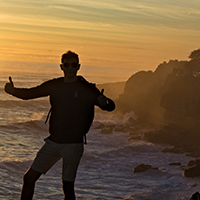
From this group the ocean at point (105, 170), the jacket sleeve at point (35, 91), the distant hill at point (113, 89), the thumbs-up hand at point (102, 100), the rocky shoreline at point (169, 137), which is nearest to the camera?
the thumbs-up hand at point (102, 100)

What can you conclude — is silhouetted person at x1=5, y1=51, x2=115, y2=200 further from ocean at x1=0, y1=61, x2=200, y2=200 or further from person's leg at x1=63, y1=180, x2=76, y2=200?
ocean at x1=0, y1=61, x2=200, y2=200

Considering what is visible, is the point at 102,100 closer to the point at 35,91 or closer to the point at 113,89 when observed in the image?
the point at 35,91

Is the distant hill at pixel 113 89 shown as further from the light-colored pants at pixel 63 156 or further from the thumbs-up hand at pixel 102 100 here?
the thumbs-up hand at pixel 102 100

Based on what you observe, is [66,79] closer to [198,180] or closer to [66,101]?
[66,101]

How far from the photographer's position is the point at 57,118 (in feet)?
17.0

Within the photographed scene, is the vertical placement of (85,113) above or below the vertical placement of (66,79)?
below

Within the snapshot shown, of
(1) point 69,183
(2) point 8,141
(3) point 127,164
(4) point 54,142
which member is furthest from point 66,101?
(2) point 8,141

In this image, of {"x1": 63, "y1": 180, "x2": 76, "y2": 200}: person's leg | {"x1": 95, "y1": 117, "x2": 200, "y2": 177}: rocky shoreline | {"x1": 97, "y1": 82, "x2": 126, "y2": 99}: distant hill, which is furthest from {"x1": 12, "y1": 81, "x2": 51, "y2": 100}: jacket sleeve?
{"x1": 97, "y1": 82, "x2": 126, "y2": 99}: distant hill

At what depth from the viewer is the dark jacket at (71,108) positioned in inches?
203

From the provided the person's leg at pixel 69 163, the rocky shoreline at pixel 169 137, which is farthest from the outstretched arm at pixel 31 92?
the rocky shoreline at pixel 169 137

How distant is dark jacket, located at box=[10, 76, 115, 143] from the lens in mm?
5164

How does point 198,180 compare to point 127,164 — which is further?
point 127,164

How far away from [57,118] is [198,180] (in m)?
22.8

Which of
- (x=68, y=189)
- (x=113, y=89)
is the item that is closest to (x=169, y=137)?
(x=68, y=189)
